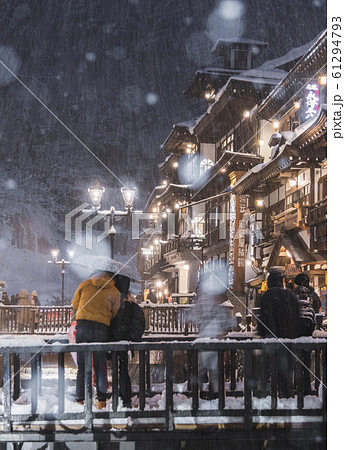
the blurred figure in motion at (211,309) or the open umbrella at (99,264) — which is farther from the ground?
the open umbrella at (99,264)

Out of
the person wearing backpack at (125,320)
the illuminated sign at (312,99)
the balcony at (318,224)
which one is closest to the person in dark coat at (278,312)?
the person wearing backpack at (125,320)

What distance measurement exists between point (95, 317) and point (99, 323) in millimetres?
102

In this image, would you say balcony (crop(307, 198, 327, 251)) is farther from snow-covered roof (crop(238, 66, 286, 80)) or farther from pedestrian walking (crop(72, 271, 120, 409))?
snow-covered roof (crop(238, 66, 286, 80))

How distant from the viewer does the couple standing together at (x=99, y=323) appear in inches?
257

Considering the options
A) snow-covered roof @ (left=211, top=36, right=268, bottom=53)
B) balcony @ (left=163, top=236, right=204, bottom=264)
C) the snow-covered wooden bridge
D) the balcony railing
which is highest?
snow-covered roof @ (left=211, top=36, right=268, bottom=53)

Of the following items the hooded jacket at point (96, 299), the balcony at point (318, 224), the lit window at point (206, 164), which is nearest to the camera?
the hooded jacket at point (96, 299)

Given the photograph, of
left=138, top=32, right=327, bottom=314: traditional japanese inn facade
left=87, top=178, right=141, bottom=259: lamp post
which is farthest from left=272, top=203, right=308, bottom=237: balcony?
left=87, top=178, right=141, bottom=259: lamp post

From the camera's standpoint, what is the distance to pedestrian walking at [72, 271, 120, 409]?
6.56 m

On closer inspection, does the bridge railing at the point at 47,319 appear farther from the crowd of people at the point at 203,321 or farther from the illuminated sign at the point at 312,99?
the crowd of people at the point at 203,321

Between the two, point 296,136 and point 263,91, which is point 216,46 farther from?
point 296,136

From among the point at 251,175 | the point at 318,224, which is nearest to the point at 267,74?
the point at 251,175

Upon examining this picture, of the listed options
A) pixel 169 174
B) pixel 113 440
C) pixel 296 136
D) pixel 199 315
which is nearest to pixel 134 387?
pixel 199 315

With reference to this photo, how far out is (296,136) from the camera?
1719 cm

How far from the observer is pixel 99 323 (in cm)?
673
